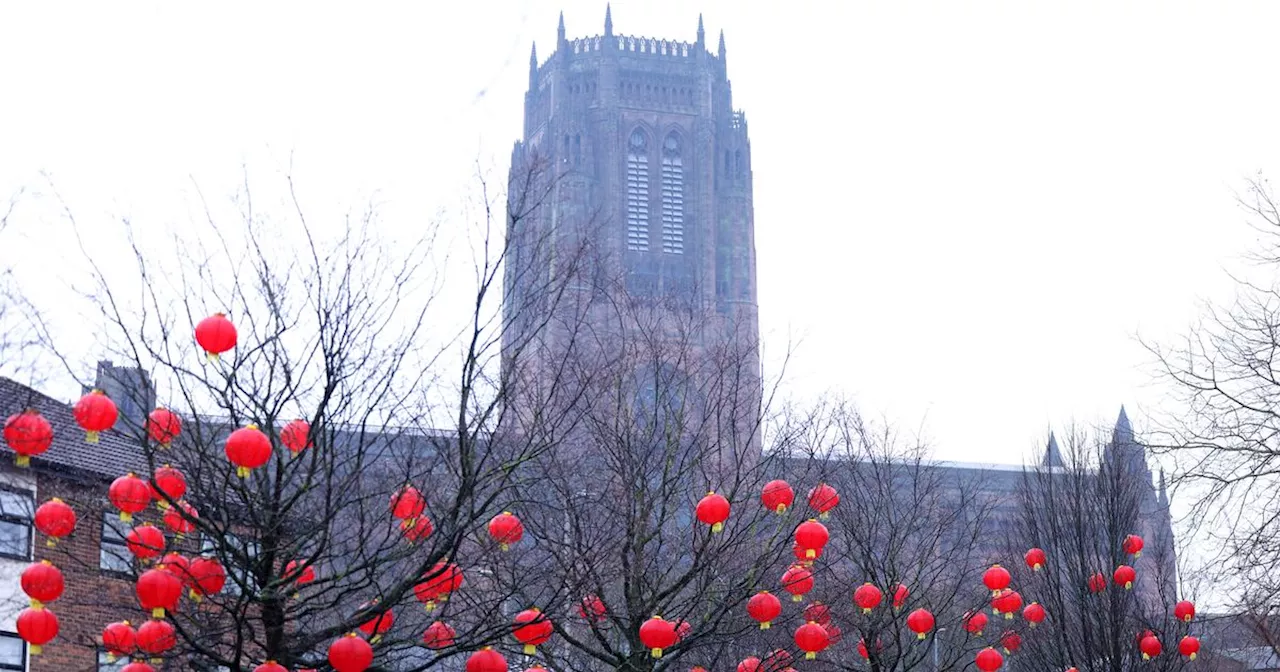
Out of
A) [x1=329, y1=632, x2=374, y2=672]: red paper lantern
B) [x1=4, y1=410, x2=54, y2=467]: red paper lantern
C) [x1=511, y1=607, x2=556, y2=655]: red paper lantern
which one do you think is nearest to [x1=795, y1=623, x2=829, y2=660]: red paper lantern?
[x1=511, y1=607, x2=556, y2=655]: red paper lantern

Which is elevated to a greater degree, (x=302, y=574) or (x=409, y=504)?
(x=409, y=504)

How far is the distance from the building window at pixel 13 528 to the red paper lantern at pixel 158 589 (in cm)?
1308

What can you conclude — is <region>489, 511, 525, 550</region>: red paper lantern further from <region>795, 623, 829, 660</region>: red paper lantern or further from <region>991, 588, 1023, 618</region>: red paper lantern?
<region>991, 588, 1023, 618</region>: red paper lantern

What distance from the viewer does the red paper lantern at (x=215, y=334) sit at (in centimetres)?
1073

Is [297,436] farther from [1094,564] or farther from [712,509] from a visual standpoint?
[1094,564]

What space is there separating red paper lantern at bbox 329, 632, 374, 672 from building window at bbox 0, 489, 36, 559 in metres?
13.4

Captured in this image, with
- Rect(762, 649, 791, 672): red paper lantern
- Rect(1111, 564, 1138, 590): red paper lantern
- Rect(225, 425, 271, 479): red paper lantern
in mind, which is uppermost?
Rect(225, 425, 271, 479): red paper lantern

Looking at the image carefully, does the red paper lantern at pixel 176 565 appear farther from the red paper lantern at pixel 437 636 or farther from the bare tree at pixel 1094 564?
the bare tree at pixel 1094 564

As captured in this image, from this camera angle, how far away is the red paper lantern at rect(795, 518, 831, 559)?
1464cm

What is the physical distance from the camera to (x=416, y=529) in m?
12.0

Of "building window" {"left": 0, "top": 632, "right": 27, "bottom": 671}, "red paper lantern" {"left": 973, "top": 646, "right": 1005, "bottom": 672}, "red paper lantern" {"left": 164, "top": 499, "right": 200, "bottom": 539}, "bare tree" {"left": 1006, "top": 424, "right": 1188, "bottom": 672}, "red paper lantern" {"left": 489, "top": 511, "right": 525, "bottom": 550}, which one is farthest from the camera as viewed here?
"building window" {"left": 0, "top": 632, "right": 27, "bottom": 671}

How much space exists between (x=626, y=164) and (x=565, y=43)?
7993 mm

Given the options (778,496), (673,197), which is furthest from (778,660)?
(673,197)

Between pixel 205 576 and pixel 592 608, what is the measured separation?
4.23 m
